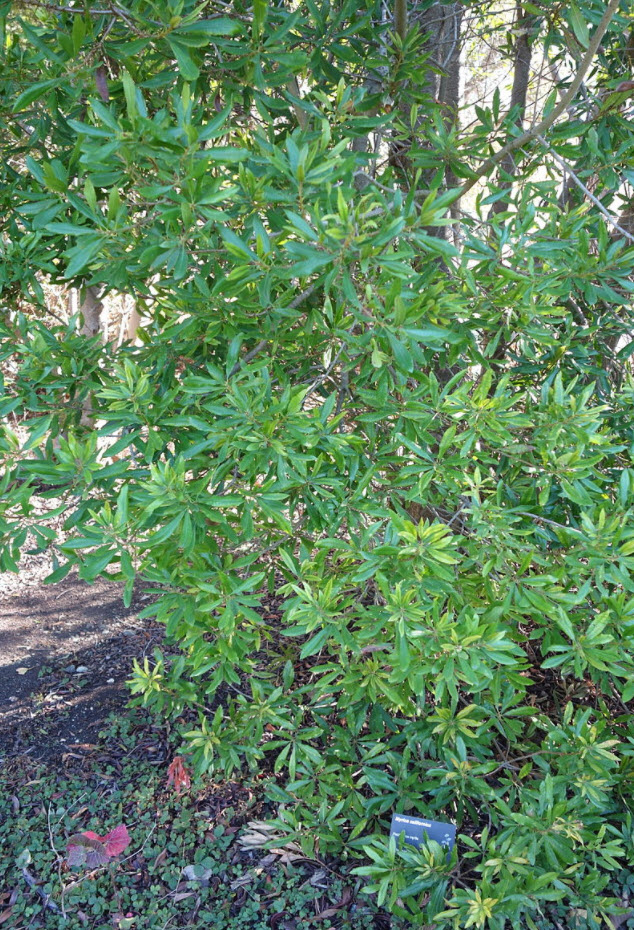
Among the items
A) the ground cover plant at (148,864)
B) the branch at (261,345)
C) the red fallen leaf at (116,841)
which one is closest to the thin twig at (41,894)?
the ground cover plant at (148,864)

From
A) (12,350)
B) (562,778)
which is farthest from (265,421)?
(562,778)

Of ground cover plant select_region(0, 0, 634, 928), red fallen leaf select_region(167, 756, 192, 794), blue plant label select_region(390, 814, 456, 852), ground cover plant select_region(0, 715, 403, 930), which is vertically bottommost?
ground cover plant select_region(0, 715, 403, 930)

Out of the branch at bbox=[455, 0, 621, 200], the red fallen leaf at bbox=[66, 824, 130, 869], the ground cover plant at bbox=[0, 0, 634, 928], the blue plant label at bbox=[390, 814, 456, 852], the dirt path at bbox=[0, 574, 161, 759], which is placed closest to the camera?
the ground cover plant at bbox=[0, 0, 634, 928]

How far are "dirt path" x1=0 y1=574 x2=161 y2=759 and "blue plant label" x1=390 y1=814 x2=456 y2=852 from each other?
156 cm

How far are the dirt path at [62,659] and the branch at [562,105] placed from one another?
2.72 metres

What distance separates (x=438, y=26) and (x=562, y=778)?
284 cm

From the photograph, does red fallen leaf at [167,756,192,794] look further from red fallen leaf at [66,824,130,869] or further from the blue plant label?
the blue plant label

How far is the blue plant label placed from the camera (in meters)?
2.19

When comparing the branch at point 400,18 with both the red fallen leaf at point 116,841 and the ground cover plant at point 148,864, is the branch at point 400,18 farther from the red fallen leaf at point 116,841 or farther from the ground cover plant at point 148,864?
the red fallen leaf at point 116,841

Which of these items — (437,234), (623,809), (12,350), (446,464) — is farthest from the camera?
(437,234)

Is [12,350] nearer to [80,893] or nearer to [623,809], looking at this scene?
[80,893]

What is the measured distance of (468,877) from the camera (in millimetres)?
2457

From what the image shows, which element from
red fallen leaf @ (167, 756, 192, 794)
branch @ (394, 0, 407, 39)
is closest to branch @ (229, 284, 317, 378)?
branch @ (394, 0, 407, 39)

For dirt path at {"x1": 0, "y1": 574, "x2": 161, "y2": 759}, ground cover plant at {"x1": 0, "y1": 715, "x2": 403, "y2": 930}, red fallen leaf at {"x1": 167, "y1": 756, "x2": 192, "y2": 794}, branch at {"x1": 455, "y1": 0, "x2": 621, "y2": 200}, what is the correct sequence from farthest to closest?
1. dirt path at {"x1": 0, "y1": 574, "x2": 161, "y2": 759}
2. red fallen leaf at {"x1": 167, "y1": 756, "x2": 192, "y2": 794}
3. ground cover plant at {"x1": 0, "y1": 715, "x2": 403, "y2": 930}
4. branch at {"x1": 455, "y1": 0, "x2": 621, "y2": 200}
